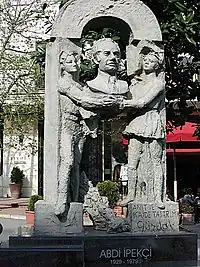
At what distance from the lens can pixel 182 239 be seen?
7027mm

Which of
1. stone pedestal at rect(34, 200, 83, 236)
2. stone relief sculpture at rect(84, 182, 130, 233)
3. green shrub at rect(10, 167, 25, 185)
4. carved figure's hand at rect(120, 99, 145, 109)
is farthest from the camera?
green shrub at rect(10, 167, 25, 185)

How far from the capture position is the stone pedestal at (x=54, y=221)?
7.20 metres

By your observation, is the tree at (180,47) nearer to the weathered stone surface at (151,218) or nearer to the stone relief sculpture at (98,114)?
the stone relief sculpture at (98,114)

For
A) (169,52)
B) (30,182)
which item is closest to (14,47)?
(30,182)

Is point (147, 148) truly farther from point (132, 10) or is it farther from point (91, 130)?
point (132, 10)

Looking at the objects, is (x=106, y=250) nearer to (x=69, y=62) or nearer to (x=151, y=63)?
(x=69, y=62)

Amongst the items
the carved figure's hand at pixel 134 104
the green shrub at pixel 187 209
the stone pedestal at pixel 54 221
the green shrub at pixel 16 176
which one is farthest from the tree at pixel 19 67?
the stone pedestal at pixel 54 221

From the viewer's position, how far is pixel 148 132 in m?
7.49

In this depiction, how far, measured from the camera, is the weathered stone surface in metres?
7.35

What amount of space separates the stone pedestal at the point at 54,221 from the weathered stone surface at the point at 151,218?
683 mm

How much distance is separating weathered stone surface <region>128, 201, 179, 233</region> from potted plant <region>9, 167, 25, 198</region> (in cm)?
1910

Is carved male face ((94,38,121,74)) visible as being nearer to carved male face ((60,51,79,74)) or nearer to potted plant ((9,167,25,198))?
carved male face ((60,51,79,74))

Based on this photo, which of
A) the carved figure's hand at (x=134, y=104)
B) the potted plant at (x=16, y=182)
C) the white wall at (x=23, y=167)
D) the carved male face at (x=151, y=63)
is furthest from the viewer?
the white wall at (x=23, y=167)

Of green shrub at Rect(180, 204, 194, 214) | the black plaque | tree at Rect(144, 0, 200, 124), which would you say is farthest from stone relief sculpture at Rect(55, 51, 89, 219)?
green shrub at Rect(180, 204, 194, 214)
